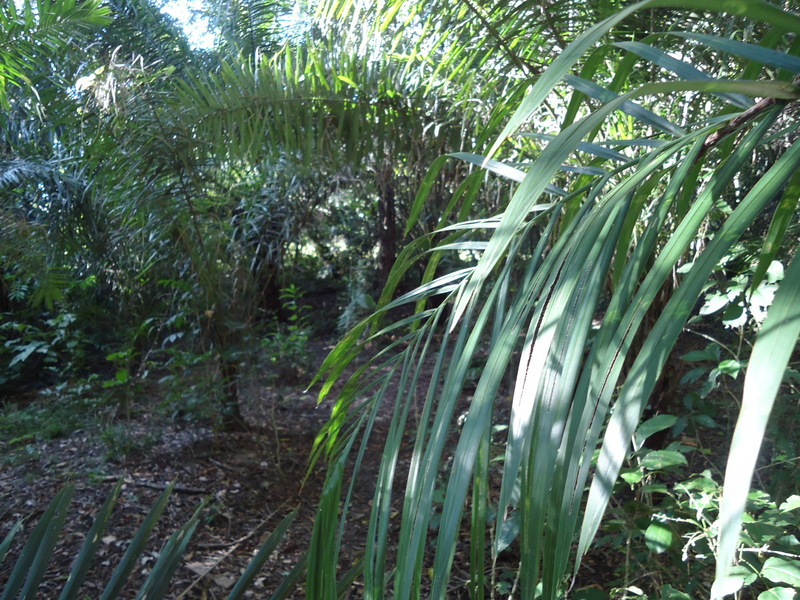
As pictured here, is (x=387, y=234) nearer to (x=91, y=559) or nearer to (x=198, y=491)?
(x=198, y=491)

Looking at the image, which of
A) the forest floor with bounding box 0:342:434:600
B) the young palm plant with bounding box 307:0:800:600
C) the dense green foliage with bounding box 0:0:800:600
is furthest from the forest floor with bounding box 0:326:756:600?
the young palm plant with bounding box 307:0:800:600

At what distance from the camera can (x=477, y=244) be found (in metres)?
1.01

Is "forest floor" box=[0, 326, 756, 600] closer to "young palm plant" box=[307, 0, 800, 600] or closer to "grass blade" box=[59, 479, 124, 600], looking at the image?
"grass blade" box=[59, 479, 124, 600]

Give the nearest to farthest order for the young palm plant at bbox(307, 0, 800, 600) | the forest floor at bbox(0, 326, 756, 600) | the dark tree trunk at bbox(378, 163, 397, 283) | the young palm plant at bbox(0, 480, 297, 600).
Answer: the young palm plant at bbox(307, 0, 800, 600) < the young palm plant at bbox(0, 480, 297, 600) < the forest floor at bbox(0, 326, 756, 600) < the dark tree trunk at bbox(378, 163, 397, 283)

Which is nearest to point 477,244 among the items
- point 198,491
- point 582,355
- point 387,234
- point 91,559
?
point 582,355

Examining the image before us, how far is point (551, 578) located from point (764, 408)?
268mm

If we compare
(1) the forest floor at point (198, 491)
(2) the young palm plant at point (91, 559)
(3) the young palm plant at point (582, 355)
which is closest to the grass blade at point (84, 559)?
(2) the young palm plant at point (91, 559)

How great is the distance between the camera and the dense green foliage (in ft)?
1.65

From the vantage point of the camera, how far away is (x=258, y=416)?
359 cm

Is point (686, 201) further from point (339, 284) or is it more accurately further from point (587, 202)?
point (339, 284)

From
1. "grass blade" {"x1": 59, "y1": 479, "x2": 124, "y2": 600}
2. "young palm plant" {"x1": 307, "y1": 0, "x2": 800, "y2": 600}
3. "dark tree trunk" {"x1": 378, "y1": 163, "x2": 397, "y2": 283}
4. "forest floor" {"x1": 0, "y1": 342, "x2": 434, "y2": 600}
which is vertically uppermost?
"young palm plant" {"x1": 307, "y1": 0, "x2": 800, "y2": 600}

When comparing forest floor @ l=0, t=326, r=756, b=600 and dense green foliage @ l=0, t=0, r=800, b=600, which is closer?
dense green foliage @ l=0, t=0, r=800, b=600

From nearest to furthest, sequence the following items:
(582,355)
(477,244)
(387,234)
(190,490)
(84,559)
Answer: (582,355)
(477,244)
(84,559)
(190,490)
(387,234)

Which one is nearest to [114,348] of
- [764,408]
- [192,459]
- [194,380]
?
[194,380]
